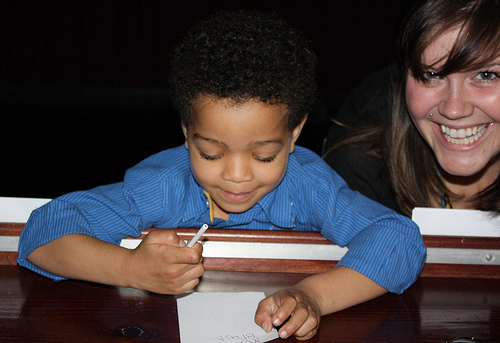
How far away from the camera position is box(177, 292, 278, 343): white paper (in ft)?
2.89

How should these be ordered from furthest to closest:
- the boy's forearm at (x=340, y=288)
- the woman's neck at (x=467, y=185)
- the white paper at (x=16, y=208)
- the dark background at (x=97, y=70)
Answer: the dark background at (x=97, y=70) → the woman's neck at (x=467, y=185) → the white paper at (x=16, y=208) → the boy's forearm at (x=340, y=288)

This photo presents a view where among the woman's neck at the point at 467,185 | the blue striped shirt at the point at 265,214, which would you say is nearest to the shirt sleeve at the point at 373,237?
the blue striped shirt at the point at 265,214

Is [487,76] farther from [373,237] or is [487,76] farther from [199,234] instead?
[199,234]

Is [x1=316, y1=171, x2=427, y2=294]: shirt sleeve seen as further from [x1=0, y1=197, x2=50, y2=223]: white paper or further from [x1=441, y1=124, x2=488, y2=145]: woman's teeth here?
[x1=0, y1=197, x2=50, y2=223]: white paper

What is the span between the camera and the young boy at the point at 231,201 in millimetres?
965

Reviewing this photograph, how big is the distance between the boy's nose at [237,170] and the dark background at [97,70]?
5.60 feet

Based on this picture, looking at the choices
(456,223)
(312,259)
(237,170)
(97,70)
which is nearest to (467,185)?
(456,223)

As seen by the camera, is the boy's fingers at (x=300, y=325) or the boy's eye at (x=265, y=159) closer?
the boy's fingers at (x=300, y=325)

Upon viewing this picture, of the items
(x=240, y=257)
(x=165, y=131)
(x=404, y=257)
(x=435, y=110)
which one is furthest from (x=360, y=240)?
(x=165, y=131)

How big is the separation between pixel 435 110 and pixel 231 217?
1.64 ft

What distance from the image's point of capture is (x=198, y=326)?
0.90m

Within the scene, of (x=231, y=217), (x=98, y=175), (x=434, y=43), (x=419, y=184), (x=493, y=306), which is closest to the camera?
(x=493, y=306)

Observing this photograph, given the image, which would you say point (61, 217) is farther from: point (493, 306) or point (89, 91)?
point (89, 91)

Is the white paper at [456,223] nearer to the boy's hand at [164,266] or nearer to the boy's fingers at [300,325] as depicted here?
the boy's fingers at [300,325]
